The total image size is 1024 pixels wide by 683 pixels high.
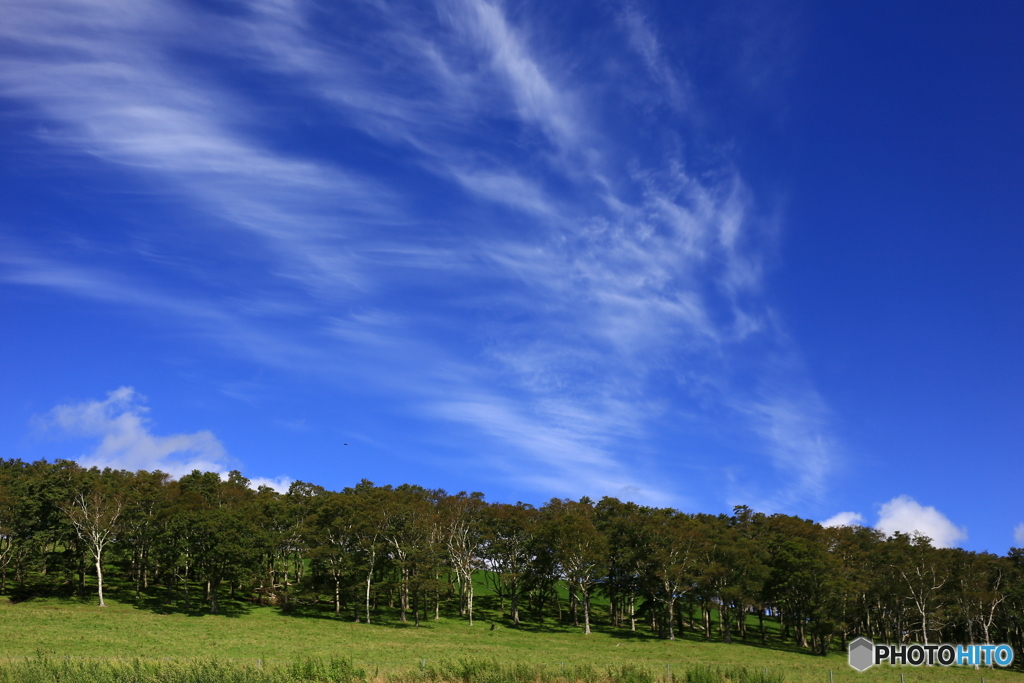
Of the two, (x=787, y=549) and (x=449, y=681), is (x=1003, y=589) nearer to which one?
(x=787, y=549)

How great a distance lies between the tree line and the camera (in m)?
81.2

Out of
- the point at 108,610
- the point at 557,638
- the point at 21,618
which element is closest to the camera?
the point at 21,618

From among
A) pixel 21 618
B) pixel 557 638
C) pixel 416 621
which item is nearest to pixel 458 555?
pixel 416 621

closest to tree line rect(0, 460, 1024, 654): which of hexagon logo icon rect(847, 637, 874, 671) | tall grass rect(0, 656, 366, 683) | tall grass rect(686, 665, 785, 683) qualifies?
hexagon logo icon rect(847, 637, 874, 671)

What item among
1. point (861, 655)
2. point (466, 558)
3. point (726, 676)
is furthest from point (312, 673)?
point (861, 655)

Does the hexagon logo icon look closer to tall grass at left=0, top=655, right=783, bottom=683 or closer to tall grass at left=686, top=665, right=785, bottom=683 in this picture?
tall grass at left=686, top=665, right=785, bottom=683

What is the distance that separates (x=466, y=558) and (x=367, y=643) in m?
28.7

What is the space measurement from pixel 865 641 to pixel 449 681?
68719mm

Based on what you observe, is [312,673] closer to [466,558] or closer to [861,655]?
[466,558]

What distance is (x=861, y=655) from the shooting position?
7638cm

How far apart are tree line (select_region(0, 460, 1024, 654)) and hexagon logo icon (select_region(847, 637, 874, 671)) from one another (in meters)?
3.47

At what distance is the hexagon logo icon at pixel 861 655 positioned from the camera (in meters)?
68.4

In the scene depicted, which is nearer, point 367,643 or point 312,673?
point 312,673

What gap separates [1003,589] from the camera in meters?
87.4
